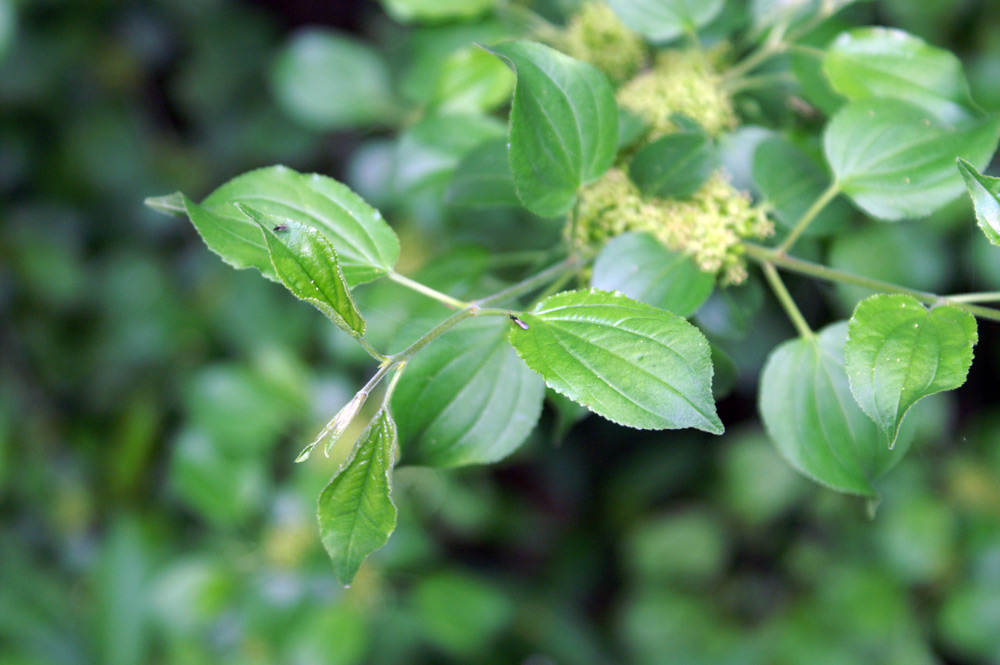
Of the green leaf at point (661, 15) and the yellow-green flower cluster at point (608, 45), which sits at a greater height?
the green leaf at point (661, 15)

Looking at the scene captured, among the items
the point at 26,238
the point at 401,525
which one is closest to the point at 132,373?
the point at 26,238

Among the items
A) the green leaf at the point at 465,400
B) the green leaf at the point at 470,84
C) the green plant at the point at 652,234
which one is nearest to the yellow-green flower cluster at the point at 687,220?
the green plant at the point at 652,234

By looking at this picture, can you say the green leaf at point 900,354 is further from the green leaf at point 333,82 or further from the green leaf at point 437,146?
the green leaf at point 333,82

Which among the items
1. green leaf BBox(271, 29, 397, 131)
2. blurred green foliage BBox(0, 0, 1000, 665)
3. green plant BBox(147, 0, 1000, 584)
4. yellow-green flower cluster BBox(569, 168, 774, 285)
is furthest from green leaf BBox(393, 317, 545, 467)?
green leaf BBox(271, 29, 397, 131)

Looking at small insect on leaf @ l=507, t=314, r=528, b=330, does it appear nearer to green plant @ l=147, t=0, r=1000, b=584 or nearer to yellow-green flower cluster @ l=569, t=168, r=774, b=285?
green plant @ l=147, t=0, r=1000, b=584

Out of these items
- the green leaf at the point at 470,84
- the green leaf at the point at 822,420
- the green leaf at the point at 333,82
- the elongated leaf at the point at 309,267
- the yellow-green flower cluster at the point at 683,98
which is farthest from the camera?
the green leaf at the point at 333,82

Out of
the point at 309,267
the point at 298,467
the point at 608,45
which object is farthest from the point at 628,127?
the point at 298,467

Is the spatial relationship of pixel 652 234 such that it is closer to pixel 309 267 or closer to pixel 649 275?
pixel 649 275
